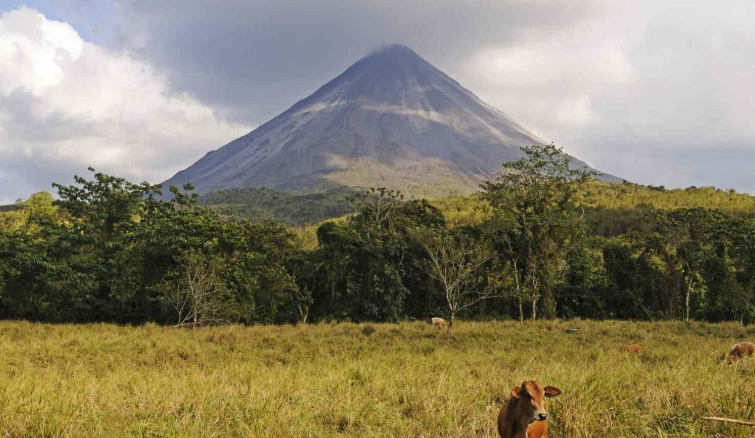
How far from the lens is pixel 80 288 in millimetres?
28375

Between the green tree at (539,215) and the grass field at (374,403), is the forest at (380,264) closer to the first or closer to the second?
the green tree at (539,215)

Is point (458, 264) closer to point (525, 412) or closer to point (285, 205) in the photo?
point (525, 412)

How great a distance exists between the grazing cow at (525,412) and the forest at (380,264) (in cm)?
2205

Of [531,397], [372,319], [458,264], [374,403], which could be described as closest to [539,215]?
[458,264]

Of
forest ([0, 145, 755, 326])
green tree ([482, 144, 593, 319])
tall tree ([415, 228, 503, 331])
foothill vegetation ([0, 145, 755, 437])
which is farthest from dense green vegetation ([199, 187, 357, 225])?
tall tree ([415, 228, 503, 331])

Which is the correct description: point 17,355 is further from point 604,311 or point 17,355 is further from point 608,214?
point 608,214

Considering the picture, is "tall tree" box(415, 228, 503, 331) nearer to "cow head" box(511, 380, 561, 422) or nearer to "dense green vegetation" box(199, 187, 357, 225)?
"cow head" box(511, 380, 561, 422)

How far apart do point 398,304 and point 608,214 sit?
51312 mm

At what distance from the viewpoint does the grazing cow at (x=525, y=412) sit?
14.1 feet

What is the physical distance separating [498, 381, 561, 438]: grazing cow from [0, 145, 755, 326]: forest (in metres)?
22.0

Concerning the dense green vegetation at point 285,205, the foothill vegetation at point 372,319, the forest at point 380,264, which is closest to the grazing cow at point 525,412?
the foothill vegetation at point 372,319

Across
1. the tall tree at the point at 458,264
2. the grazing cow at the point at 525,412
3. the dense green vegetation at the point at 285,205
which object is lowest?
the grazing cow at the point at 525,412

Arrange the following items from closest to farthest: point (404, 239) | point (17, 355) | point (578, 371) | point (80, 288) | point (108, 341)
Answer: point (578, 371), point (17, 355), point (108, 341), point (80, 288), point (404, 239)

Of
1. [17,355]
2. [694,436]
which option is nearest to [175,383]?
[694,436]
